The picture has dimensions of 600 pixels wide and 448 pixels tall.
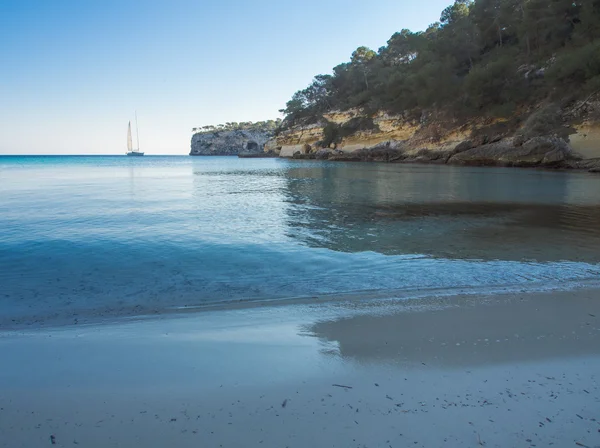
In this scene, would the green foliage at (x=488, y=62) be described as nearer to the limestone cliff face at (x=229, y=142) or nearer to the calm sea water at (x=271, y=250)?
the calm sea water at (x=271, y=250)

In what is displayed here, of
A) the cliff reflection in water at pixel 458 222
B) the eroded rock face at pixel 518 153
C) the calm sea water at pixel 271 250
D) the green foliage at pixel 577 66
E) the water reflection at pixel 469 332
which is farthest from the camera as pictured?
the green foliage at pixel 577 66

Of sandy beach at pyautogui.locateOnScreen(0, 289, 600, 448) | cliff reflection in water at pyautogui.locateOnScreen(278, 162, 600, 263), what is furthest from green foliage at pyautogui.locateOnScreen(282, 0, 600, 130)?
sandy beach at pyautogui.locateOnScreen(0, 289, 600, 448)

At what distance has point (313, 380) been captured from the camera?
9.05ft

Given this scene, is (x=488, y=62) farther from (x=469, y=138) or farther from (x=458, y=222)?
(x=458, y=222)

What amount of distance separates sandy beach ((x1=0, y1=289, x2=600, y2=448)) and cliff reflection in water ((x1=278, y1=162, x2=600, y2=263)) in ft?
11.3

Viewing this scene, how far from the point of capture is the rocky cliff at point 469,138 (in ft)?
98.1

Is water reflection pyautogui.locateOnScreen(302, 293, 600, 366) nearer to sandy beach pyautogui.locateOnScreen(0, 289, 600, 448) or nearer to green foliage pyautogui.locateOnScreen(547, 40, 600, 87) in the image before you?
sandy beach pyautogui.locateOnScreen(0, 289, 600, 448)

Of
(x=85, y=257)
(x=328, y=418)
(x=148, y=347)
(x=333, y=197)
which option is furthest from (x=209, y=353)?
(x=333, y=197)

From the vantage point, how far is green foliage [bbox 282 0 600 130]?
3581cm

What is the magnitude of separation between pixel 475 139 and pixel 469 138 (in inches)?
44.3

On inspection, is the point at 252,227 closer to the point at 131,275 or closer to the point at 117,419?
the point at 131,275

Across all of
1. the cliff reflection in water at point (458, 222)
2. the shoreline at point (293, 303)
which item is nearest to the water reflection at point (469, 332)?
the shoreline at point (293, 303)

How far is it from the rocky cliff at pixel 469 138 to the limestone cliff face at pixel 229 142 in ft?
274

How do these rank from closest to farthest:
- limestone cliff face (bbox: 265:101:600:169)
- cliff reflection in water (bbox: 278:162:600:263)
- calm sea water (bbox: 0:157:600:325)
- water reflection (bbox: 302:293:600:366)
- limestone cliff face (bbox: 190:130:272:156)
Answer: water reflection (bbox: 302:293:600:366) < calm sea water (bbox: 0:157:600:325) < cliff reflection in water (bbox: 278:162:600:263) < limestone cliff face (bbox: 265:101:600:169) < limestone cliff face (bbox: 190:130:272:156)
